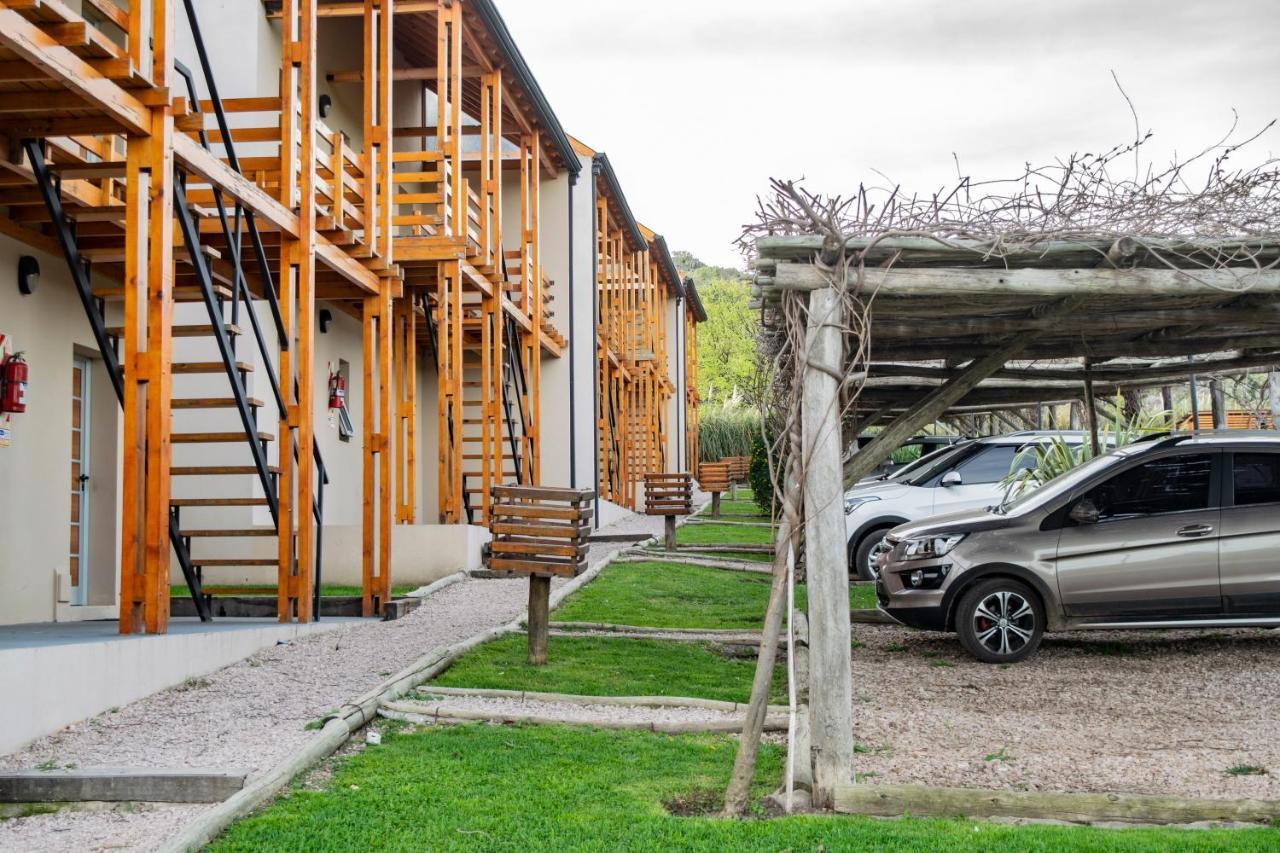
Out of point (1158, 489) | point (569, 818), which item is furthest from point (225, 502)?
point (1158, 489)

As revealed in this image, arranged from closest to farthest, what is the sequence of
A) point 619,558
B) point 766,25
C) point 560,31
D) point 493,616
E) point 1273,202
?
point 1273,202
point 493,616
point 619,558
point 766,25
point 560,31

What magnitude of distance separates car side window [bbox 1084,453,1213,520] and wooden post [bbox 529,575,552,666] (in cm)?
418

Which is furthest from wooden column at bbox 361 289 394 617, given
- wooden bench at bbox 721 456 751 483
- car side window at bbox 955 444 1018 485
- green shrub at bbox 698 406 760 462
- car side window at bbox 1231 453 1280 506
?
green shrub at bbox 698 406 760 462

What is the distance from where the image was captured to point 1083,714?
7.48m

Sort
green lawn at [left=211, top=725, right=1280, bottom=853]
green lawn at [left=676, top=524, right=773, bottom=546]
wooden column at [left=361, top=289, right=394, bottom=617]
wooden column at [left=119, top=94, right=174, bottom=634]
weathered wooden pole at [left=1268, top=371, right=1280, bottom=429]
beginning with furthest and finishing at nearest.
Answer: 1. green lawn at [left=676, top=524, right=773, bottom=546]
2. weathered wooden pole at [left=1268, top=371, right=1280, bottom=429]
3. wooden column at [left=361, top=289, right=394, bottom=617]
4. wooden column at [left=119, top=94, right=174, bottom=634]
5. green lawn at [left=211, top=725, right=1280, bottom=853]

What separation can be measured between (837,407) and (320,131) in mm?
7814

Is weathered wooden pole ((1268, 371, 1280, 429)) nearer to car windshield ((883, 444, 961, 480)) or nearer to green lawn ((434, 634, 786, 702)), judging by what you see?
car windshield ((883, 444, 961, 480))

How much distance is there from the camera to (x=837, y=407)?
6.16 metres

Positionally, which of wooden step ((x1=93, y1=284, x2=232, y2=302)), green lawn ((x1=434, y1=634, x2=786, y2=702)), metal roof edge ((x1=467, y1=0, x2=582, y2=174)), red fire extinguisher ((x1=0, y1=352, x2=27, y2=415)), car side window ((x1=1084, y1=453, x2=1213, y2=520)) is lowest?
green lawn ((x1=434, y1=634, x2=786, y2=702))

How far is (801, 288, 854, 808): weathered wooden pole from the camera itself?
231 inches

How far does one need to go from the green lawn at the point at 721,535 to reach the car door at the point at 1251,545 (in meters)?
10.3

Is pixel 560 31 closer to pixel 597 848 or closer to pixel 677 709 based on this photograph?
pixel 677 709

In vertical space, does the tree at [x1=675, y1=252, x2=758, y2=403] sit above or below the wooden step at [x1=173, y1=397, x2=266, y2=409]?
above

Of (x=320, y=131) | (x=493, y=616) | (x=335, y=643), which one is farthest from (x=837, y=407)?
(x=320, y=131)
